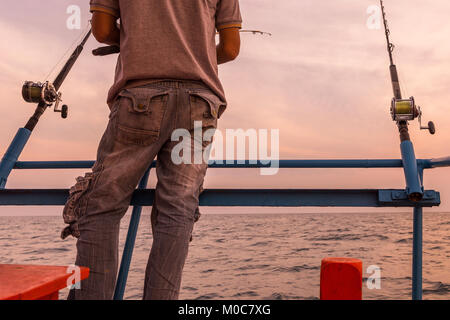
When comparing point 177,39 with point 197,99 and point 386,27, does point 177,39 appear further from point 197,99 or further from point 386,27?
point 386,27

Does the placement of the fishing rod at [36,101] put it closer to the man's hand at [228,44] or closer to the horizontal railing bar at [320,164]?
the horizontal railing bar at [320,164]

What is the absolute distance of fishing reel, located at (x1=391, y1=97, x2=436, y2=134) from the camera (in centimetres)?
387

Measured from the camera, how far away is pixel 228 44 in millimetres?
1756

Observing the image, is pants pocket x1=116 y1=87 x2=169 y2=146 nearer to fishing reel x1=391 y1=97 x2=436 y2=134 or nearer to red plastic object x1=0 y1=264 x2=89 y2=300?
red plastic object x1=0 y1=264 x2=89 y2=300

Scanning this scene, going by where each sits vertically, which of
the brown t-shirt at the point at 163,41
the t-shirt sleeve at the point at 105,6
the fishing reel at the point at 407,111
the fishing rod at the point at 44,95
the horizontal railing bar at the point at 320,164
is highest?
the fishing rod at the point at 44,95

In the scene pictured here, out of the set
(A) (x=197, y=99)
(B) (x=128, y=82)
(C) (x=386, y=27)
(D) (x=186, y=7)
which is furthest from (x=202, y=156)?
(C) (x=386, y=27)

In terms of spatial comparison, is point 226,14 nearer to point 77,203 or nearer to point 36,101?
point 77,203

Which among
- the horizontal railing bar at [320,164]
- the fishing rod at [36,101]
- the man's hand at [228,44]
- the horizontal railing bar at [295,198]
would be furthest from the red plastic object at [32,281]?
the fishing rod at [36,101]

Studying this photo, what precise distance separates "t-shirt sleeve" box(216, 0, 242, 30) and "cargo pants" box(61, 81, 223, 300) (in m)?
0.36

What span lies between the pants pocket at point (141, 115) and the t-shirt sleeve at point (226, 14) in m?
0.45

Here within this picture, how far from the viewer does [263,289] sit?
751 cm

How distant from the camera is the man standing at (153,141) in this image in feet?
4.78

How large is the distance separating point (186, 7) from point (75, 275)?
1.15 meters
